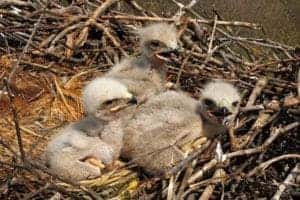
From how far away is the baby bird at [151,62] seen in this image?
3.10 m

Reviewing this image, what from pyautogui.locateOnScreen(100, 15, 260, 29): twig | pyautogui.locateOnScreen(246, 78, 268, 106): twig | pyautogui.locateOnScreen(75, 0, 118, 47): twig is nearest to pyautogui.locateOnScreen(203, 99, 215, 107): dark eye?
pyautogui.locateOnScreen(246, 78, 268, 106): twig

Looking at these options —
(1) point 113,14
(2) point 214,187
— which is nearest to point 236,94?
(2) point 214,187

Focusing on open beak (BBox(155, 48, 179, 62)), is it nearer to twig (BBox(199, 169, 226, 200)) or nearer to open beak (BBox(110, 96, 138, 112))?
open beak (BBox(110, 96, 138, 112))

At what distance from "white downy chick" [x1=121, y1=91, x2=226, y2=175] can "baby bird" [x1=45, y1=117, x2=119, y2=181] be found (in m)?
0.09

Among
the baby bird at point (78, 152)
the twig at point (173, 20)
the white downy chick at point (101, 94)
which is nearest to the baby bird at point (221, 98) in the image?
the white downy chick at point (101, 94)

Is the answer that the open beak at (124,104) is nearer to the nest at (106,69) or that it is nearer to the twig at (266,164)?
the nest at (106,69)

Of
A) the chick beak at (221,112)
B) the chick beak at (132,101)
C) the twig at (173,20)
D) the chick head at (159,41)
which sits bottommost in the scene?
the chick beak at (132,101)

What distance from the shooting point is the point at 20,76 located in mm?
3354

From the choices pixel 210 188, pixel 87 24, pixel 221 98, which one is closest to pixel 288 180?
pixel 210 188

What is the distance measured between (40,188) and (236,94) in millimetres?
839

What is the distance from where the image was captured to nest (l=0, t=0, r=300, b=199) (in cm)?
256

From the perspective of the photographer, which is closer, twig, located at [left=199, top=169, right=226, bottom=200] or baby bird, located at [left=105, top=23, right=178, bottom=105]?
twig, located at [left=199, top=169, right=226, bottom=200]

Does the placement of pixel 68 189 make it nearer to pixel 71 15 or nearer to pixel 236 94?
pixel 236 94

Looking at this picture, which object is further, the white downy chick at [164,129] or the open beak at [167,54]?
the open beak at [167,54]
